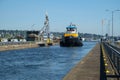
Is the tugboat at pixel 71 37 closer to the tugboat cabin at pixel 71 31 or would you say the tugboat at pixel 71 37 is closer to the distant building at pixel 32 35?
the tugboat cabin at pixel 71 31

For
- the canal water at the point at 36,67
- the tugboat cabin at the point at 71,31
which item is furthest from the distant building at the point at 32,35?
the canal water at the point at 36,67

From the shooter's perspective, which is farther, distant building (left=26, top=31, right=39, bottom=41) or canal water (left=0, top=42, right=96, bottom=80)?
distant building (left=26, top=31, right=39, bottom=41)

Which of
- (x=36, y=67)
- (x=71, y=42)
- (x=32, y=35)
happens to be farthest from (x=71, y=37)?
(x=32, y=35)

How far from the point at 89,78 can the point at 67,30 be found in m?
86.6

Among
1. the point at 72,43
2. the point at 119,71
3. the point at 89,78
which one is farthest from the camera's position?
the point at 72,43

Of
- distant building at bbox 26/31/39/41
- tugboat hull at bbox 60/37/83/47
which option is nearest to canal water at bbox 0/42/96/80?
tugboat hull at bbox 60/37/83/47

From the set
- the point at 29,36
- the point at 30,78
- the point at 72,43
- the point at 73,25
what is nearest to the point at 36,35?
the point at 29,36

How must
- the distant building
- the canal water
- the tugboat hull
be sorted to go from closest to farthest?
the canal water
the tugboat hull
the distant building

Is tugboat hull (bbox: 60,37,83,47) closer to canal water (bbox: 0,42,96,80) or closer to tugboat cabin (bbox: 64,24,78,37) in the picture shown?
tugboat cabin (bbox: 64,24,78,37)

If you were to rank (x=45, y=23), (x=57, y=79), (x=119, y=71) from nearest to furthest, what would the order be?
(x=119, y=71), (x=57, y=79), (x=45, y=23)

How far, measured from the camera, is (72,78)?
17906mm

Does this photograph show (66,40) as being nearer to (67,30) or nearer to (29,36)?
(67,30)

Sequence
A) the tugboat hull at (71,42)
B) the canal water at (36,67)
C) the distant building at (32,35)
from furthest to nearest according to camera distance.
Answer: the distant building at (32,35) < the tugboat hull at (71,42) < the canal water at (36,67)

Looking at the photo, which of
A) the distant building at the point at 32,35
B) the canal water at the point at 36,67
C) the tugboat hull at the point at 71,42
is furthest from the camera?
the distant building at the point at 32,35
